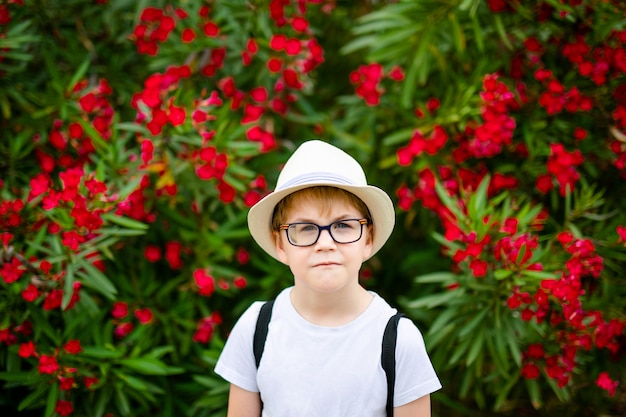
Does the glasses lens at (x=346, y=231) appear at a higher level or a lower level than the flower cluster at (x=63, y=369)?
higher

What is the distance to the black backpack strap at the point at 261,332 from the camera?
72.3 inches

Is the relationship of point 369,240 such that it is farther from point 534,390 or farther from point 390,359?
point 534,390

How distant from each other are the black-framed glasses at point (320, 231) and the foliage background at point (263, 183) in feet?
3.21

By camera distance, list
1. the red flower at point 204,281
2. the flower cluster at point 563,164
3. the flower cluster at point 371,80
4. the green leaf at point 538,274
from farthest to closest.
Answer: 1. the flower cluster at point 371,80
2. the red flower at point 204,281
3. the flower cluster at point 563,164
4. the green leaf at point 538,274

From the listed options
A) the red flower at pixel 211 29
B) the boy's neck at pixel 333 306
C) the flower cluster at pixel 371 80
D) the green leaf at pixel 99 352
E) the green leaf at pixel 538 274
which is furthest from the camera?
the flower cluster at pixel 371 80

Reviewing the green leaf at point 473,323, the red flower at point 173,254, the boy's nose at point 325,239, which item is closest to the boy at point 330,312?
the boy's nose at point 325,239

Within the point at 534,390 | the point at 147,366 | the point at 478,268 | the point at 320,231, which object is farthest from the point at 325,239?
the point at 534,390

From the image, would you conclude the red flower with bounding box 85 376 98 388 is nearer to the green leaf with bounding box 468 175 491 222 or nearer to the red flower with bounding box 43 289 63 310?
the red flower with bounding box 43 289 63 310

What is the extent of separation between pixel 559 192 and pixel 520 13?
2.77ft

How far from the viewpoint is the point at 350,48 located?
3344mm

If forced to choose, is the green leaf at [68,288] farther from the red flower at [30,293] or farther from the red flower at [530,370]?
the red flower at [530,370]

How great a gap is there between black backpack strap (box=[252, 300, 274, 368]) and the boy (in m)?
0.02

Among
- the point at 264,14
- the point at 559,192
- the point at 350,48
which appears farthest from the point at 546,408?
the point at 264,14

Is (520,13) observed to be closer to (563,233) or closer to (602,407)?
(563,233)
